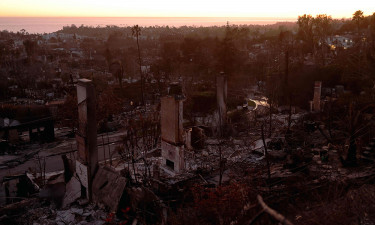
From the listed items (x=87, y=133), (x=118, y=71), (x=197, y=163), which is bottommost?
(x=197, y=163)

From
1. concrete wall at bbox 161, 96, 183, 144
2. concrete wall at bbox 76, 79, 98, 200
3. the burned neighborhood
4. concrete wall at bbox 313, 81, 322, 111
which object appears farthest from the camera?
concrete wall at bbox 313, 81, 322, 111

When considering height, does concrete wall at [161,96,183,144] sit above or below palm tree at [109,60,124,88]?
above

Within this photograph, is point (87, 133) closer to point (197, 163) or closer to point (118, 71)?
point (197, 163)

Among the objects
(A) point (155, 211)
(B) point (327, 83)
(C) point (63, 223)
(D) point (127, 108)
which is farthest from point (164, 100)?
(B) point (327, 83)

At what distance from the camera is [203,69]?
3155cm

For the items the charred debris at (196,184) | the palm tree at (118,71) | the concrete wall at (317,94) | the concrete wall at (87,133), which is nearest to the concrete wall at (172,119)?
the charred debris at (196,184)

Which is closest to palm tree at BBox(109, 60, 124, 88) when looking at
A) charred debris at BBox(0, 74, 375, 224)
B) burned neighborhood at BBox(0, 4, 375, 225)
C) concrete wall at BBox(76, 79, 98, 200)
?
burned neighborhood at BBox(0, 4, 375, 225)

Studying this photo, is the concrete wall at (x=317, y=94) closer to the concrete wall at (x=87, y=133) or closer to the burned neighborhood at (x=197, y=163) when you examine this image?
the burned neighborhood at (x=197, y=163)

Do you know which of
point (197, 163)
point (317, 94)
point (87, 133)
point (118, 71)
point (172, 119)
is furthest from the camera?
point (118, 71)

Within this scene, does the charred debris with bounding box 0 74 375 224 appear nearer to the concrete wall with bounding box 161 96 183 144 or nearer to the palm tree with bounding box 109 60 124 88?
the concrete wall with bounding box 161 96 183 144

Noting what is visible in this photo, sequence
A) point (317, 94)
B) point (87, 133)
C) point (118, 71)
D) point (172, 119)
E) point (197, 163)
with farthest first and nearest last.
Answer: point (118, 71) → point (317, 94) → point (197, 163) → point (172, 119) → point (87, 133)

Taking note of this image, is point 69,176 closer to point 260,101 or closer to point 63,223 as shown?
point 63,223

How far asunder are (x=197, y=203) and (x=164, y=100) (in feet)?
10.9

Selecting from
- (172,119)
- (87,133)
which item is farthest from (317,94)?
(87,133)
